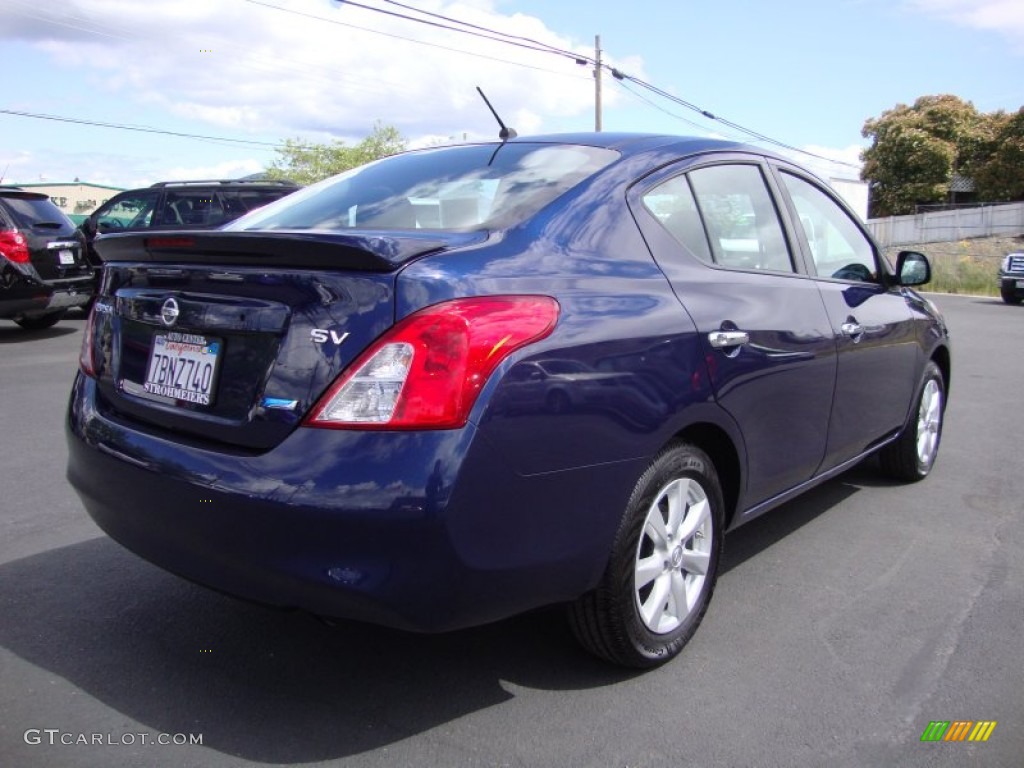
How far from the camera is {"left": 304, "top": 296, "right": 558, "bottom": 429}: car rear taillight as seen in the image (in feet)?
7.23

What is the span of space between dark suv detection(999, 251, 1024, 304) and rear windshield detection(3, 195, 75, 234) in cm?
1929

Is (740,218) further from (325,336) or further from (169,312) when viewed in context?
(169,312)

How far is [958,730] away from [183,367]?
249 centimetres

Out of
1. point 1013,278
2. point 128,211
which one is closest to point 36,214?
point 128,211

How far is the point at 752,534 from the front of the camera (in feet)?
13.9

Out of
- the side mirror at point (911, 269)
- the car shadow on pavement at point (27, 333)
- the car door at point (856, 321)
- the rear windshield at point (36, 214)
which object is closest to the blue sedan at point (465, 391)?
the car door at point (856, 321)

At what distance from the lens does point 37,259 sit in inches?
416

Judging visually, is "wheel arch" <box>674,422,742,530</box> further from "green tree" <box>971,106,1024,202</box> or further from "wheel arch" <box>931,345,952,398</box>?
"green tree" <box>971,106,1024,202</box>

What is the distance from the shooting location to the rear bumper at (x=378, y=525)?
2182 mm

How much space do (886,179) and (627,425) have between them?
6208 centimetres

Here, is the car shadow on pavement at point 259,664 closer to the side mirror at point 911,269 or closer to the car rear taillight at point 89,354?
the car rear taillight at point 89,354

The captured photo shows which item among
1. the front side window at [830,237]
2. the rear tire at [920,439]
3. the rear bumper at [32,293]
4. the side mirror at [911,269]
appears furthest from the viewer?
the rear bumper at [32,293]

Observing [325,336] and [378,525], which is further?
[325,336]

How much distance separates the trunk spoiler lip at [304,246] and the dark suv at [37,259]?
8.79 meters
